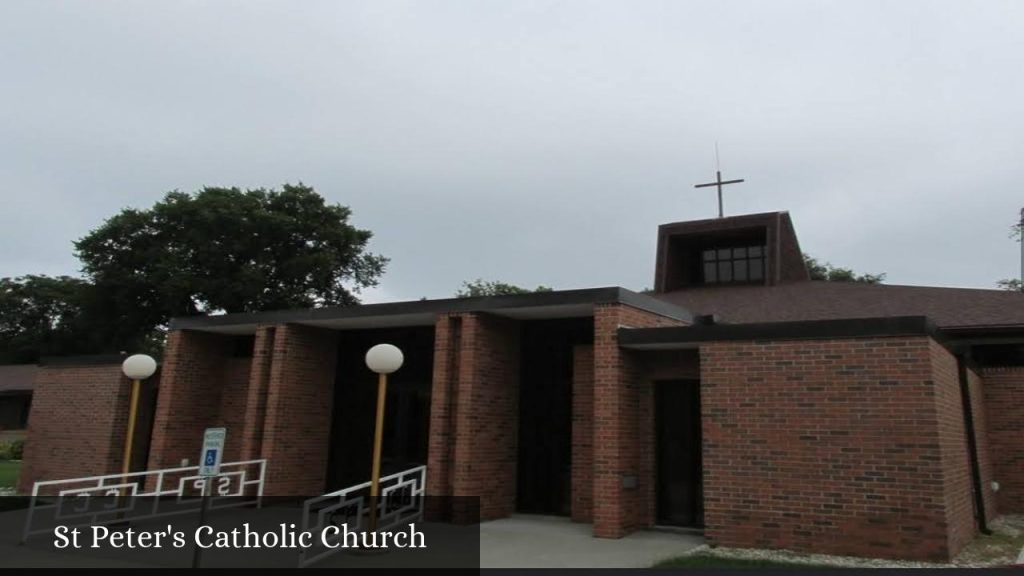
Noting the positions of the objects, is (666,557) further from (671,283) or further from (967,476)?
(671,283)

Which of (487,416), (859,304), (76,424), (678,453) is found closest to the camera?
(678,453)

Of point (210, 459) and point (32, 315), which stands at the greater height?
point (32, 315)

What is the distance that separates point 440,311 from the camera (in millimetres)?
11812

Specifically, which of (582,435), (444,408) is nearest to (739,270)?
(582,435)

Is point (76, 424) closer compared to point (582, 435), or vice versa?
point (582, 435)

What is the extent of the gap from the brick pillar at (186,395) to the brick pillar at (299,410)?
8.30 ft

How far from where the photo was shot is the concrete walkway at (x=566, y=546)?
802 centimetres

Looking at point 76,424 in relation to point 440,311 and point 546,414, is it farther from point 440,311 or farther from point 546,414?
point 546,414

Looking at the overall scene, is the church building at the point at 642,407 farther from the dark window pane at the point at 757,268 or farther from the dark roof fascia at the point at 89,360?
the dark window pane at the point at 757,268

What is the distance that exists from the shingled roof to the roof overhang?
9.12ft

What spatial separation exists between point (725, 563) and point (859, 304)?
8125mm

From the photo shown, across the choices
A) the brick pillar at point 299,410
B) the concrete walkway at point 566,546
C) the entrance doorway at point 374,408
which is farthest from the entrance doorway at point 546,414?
the brick pillar at point 299,410

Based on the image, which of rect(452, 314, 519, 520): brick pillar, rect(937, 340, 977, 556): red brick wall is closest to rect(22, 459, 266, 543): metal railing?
rect(452, 314, 519, 520): brick pillar

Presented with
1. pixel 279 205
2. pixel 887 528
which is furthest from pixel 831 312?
pixel 279 205
